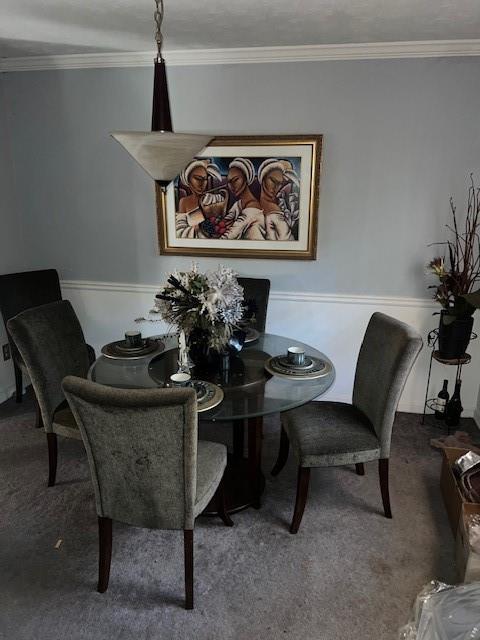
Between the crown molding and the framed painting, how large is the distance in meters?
0.48

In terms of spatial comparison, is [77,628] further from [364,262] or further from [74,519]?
[364,262]

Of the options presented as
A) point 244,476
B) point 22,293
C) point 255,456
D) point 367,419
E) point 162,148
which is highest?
point 162,148

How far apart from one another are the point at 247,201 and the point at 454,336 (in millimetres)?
1620

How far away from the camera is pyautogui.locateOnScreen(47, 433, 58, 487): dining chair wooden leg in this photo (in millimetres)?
2436

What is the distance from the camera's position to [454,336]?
9.41ft

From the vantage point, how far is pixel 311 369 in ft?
7.36

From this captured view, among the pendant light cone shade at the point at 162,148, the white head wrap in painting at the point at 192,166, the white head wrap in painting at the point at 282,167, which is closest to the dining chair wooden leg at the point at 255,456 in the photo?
the pendant light cone shade at the point at 162,148

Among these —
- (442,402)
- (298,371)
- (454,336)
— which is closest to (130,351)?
(298,371)

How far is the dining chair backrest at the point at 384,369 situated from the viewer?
2.04 metres

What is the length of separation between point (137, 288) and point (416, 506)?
2.41m

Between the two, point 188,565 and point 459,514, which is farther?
point 459,514

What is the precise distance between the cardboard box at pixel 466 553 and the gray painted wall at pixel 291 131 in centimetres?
158

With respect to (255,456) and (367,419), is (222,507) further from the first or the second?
(367,419)

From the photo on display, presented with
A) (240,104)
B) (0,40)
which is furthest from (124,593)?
(0,40)
